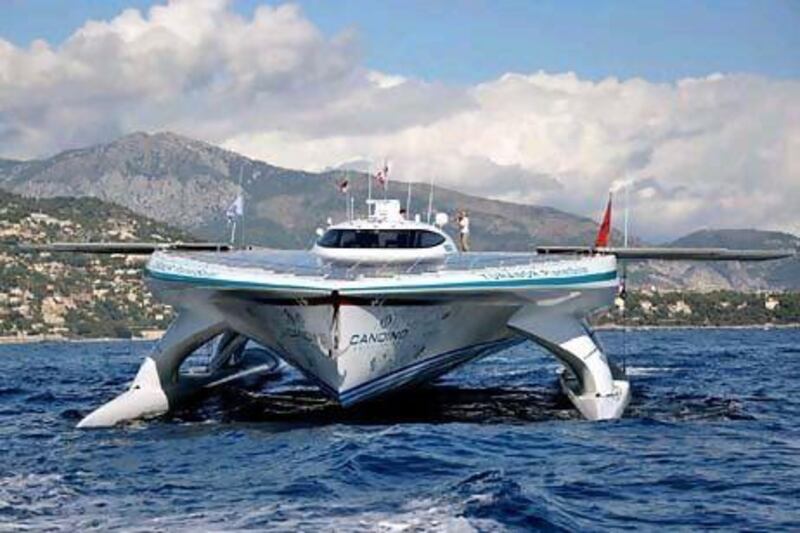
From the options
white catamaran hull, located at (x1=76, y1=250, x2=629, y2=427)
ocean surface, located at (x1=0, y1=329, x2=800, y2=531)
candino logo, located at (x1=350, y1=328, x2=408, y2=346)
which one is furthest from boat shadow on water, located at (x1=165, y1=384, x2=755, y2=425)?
candino logo, located at (x1=350, y1=328, x2=408, y2=346)

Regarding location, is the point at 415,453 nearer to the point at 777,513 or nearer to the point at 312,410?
the point at 777,513

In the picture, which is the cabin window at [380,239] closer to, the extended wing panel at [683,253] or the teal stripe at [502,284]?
the extended wing panel at [683,253]

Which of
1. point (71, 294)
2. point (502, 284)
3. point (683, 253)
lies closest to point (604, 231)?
point (683, 253)

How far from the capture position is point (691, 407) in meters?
29.7

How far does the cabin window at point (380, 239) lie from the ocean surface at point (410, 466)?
3.86m

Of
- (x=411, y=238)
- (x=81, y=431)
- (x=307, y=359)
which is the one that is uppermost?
(x=411, y=238)

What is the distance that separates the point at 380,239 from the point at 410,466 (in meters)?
12.4

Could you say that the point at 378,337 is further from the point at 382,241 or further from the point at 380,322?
the point at 382,241

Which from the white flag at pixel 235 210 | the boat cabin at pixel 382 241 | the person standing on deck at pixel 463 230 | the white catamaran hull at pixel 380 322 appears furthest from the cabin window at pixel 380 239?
the person standing on deck at pixel 463 230

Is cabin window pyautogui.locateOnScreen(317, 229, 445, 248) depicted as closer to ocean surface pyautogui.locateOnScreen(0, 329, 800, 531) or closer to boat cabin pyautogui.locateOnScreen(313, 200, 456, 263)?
boat cabin pyautogui.locateOnScreen(313, 200, 456, 263)

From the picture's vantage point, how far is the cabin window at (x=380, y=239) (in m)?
30.9

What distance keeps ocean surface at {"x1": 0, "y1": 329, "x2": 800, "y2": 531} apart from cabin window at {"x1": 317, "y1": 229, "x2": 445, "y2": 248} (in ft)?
12.7

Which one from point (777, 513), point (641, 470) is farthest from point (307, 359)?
point (777, 513)

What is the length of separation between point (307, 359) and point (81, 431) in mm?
4844
